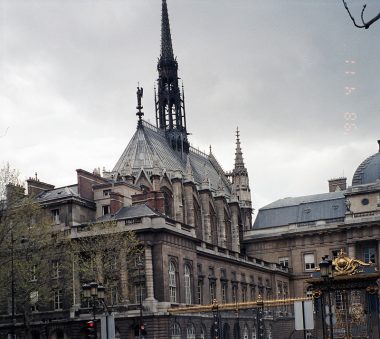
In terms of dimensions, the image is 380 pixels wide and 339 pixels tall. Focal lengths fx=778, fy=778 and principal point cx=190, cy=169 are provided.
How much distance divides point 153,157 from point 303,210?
2552cm

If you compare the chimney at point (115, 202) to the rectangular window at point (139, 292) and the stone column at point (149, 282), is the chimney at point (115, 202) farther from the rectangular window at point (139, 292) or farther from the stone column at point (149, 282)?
the rectangular window at point (139, 292)

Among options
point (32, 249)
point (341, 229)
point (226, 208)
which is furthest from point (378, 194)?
point (32, 249)

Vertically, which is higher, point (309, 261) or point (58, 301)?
point (309, 261)

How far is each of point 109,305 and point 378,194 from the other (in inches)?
1664

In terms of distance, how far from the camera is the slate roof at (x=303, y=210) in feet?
334

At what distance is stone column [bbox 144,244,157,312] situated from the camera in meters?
59.8

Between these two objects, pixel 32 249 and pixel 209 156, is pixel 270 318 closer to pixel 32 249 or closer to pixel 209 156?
pixel 32 249

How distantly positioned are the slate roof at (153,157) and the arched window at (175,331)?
25673mm

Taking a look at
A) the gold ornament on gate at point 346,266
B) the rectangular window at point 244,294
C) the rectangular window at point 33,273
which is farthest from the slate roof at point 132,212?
the gold ornament on gate at point 346,266

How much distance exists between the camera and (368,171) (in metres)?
92.6

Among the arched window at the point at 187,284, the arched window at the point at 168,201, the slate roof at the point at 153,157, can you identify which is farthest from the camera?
the slate roof at the point at 153,157

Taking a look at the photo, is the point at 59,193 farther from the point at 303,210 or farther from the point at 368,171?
the point at 303,210

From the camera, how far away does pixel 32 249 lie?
57094 mm

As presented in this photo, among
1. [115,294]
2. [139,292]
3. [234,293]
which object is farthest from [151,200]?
[234,293]
